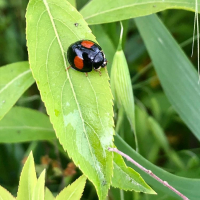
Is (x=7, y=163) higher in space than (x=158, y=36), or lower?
lower

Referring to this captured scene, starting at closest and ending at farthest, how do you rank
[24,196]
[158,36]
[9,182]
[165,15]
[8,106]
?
[24,196], [8,106], [158,36], [9,182], [165,15]

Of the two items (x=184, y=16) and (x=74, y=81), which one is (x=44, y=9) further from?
(x=184, y=16)

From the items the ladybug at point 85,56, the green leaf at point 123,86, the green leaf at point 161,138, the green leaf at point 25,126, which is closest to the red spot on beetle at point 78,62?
the ladybug at point 85,56

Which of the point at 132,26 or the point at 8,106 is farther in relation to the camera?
the point at 132,26

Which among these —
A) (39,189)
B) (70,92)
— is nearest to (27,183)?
(39,189)

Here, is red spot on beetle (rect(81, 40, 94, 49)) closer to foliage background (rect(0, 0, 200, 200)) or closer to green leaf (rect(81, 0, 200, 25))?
green leaf (rect(81, 0, 200, 25))

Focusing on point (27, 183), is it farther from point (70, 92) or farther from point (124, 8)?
point (124, 8)

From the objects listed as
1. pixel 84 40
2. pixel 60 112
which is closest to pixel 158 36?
pixel 84 40

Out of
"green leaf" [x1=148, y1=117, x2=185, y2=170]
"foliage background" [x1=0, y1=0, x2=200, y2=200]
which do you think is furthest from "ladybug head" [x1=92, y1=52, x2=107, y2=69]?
"green leaf" [x1=148, y1=117, x2=185, y2=170]
